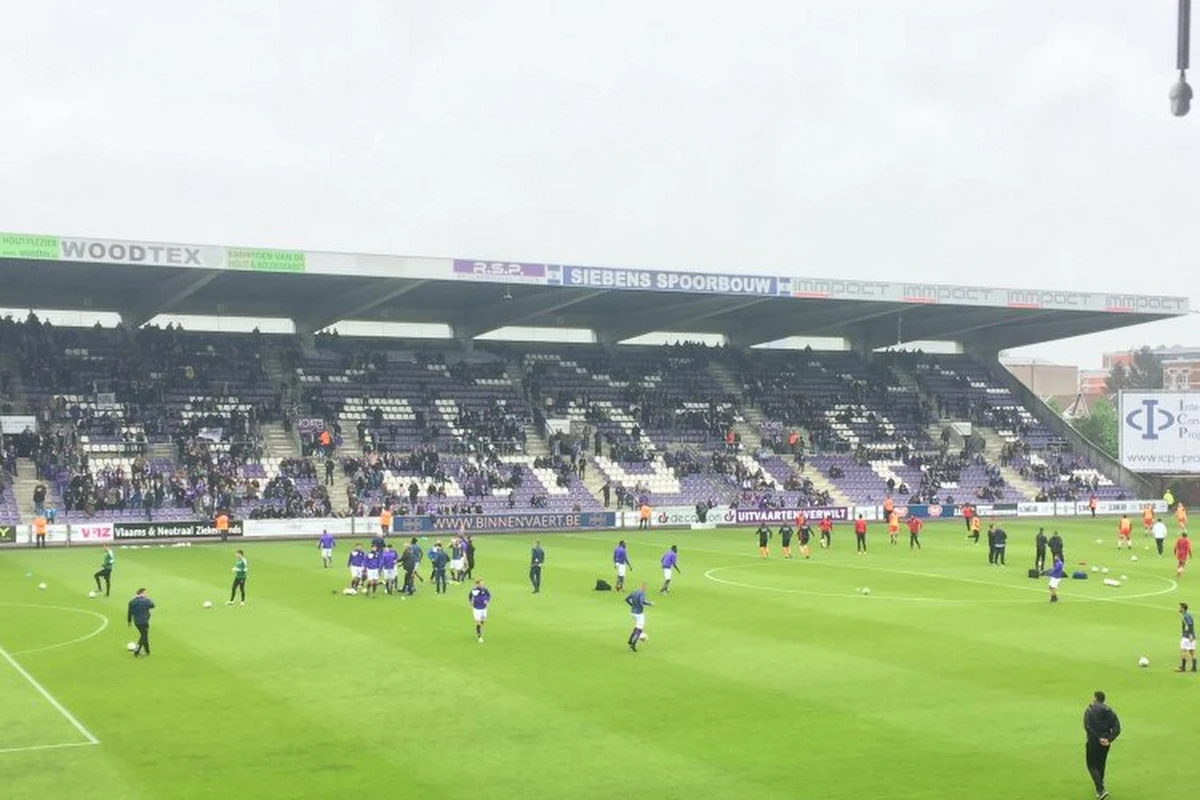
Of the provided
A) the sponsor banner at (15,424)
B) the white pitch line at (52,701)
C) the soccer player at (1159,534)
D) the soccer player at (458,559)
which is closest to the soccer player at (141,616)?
the white pitch line at (52,701)

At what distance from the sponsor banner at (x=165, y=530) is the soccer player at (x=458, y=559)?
798 inches

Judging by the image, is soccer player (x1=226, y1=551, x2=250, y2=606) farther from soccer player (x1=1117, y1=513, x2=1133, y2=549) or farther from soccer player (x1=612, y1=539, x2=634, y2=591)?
soccer player (x1=1117, y1=513, x2=1133, y2=549)

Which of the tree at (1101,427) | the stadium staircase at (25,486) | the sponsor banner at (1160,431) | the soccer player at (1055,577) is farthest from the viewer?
the tree at (1101,427)

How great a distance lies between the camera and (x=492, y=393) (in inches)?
2928

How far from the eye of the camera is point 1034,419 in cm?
8575

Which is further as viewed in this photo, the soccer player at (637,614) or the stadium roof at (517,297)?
the stadium roof at (517,297)

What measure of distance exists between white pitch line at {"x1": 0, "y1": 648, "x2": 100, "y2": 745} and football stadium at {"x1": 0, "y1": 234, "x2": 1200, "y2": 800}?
0.27 ft

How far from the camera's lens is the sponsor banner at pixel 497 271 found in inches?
2411

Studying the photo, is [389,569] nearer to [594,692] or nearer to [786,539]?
[594,692]

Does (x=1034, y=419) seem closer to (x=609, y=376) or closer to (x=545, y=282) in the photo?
(x=609, y=376)

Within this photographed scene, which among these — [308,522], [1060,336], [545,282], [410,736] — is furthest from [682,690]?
[1060,336]

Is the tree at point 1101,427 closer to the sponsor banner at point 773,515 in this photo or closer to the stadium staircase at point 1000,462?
the stadium staircase at point 1000,462

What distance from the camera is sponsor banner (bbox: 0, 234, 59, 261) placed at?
53312 mm

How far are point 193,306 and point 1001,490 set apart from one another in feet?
148
